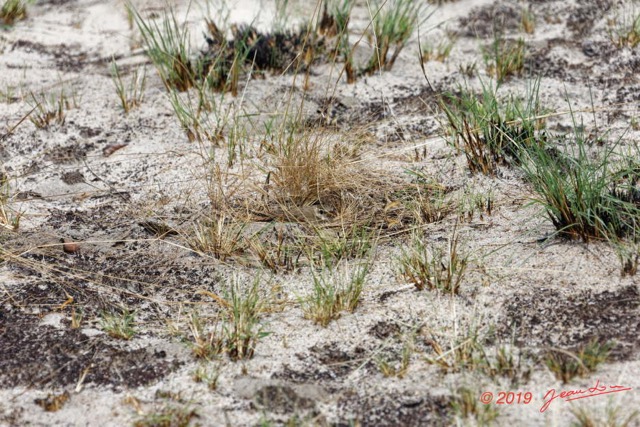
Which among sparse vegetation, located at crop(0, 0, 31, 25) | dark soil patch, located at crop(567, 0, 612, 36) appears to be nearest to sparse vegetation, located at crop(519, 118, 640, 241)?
dark soil patch, located at crop(567, 0, 612, 36)

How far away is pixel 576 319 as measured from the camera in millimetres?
2098

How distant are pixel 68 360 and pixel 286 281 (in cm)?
68

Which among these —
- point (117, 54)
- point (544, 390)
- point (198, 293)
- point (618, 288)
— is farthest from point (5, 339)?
point (117, 54)

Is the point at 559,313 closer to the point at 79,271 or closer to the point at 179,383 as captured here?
the point at 179,383

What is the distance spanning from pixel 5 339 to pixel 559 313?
153 centimetres

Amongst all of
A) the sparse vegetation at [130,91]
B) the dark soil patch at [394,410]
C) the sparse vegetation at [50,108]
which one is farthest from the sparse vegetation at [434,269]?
the sparse vegetation at [50,108]

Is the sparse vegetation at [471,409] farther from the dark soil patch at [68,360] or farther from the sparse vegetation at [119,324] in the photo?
the sparse vegetation at [119,324]

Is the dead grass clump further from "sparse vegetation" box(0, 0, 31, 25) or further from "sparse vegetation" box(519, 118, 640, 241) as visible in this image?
"sparse vegetation" box(0, 0, 31, 25)

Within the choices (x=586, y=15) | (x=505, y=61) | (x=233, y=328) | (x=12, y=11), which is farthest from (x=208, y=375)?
(x=12, y=11)

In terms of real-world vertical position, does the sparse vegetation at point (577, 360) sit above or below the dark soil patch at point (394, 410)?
above

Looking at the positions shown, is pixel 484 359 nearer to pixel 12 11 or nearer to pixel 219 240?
pixel 219 240

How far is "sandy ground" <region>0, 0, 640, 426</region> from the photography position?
6.24ft
